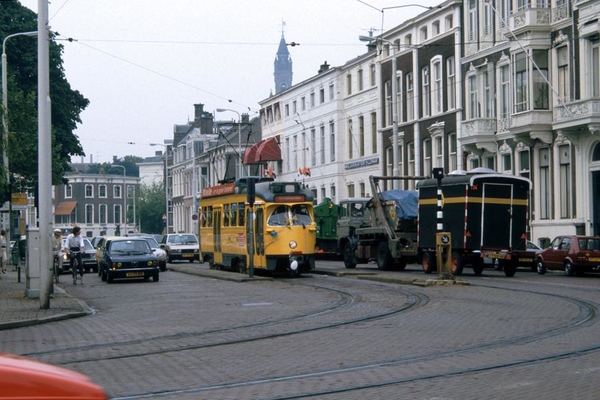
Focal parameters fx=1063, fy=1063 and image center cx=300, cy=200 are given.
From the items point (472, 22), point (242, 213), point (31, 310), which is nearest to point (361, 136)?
point (472, 22)

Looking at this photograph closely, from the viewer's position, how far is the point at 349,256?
42406 mm

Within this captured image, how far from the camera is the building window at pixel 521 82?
1874 inches

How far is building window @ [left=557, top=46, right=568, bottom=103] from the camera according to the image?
44812mm

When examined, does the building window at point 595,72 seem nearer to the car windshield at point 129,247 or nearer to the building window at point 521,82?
the building window at point 521,82

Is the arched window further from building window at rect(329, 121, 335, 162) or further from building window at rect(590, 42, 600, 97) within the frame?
building window at rect(329, 121, 335, 162)

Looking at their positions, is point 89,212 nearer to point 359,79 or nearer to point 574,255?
point 359,79

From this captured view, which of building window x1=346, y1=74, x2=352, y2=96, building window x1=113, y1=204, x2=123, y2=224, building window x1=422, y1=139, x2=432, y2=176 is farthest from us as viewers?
building window x1=113, y1=204, x2=123, y2=224

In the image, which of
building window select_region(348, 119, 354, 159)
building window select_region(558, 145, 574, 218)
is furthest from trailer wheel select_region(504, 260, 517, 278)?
building window select_region(348, 119, 354, 159)

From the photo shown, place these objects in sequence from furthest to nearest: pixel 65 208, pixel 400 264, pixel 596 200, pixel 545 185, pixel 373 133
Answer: pixel 65 208, pixel 373 133, pixel 545 185, pixel 596 200, pixel 400 264

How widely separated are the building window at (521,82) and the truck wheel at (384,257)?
12142mm

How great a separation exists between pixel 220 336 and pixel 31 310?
692 centimetres

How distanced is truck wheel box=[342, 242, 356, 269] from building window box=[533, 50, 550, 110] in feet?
35.8

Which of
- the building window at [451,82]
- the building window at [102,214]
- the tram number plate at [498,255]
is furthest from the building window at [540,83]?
the building window at [102,214]

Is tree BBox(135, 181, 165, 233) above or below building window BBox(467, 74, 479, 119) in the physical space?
below
